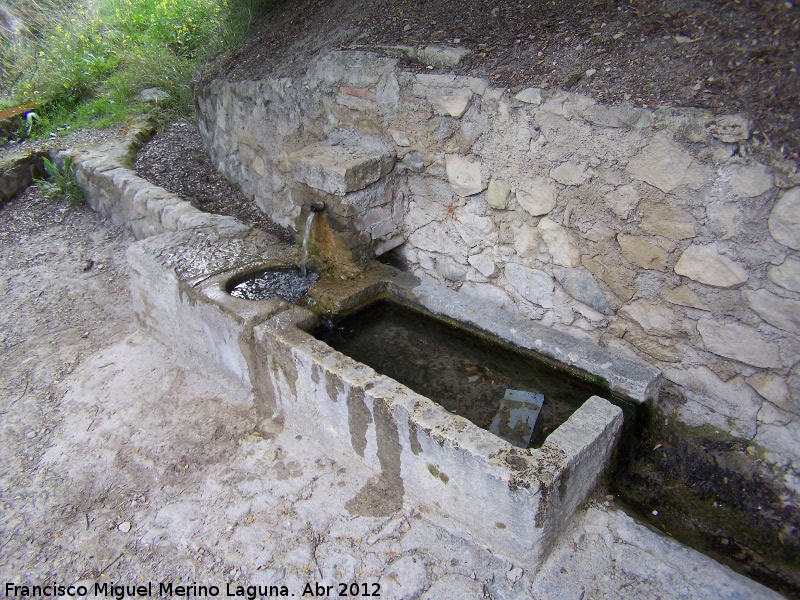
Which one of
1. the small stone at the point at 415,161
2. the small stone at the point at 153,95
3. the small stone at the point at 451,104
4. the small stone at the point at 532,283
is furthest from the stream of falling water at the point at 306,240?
the small stone at the point at 153,95

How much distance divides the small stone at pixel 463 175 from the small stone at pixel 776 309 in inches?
47.6

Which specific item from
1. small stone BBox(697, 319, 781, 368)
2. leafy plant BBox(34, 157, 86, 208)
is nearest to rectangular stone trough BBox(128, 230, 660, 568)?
small stone BBox(697, 319, 781, 368)

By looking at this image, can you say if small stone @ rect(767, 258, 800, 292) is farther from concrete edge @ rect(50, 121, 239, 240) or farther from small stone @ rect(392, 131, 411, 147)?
concrete edge @ rect(50, 121, 239, 240)

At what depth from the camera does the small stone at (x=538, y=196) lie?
2.42 metres

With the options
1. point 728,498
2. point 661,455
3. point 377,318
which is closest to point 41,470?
point 377,318

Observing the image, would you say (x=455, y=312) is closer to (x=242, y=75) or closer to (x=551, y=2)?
(x=551, y=2)

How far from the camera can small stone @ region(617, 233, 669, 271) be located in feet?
7.13

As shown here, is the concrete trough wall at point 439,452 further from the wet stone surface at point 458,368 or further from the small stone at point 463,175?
the small stone at point 463,175

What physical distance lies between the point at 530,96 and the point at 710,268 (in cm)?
99

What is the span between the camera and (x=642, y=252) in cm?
222

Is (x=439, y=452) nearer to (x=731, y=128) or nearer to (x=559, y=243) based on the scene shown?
(x=559, y=243)

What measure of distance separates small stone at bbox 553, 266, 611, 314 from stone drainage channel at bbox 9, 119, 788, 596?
19 cm

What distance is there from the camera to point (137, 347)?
323cm

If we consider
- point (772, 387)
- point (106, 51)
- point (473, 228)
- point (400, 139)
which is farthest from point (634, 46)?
point (106, 51)
